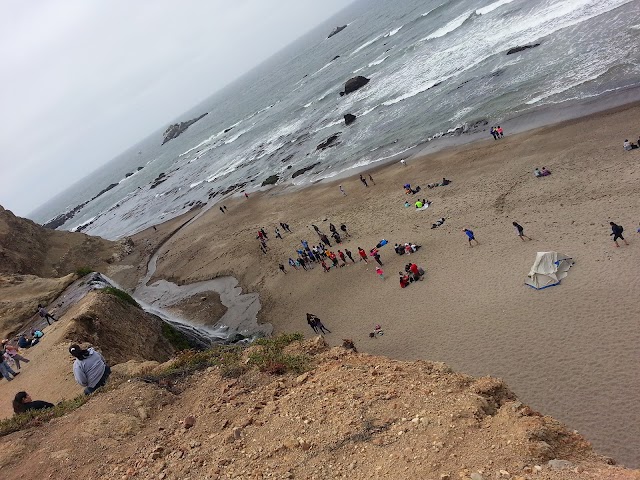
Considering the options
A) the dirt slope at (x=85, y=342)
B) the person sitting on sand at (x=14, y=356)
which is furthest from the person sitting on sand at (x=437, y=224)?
the person sitting on sand at (x=14, y=356)

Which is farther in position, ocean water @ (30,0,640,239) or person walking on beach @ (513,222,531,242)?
ocean water @ (30,0,640,239)

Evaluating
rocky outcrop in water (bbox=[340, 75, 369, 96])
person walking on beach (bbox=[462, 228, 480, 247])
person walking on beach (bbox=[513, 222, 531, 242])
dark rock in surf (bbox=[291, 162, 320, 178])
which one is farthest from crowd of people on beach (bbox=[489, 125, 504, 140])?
rocky outcrop in water (bbox=[340, 75, 369, 96])

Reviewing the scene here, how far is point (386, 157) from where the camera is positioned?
42.4 meters

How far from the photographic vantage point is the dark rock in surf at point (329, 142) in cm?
5444

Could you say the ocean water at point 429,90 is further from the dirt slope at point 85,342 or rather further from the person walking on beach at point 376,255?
the dirt slope at point 85,342

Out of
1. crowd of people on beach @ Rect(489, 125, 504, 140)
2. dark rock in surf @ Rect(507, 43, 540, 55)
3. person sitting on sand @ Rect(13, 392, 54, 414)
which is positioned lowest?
crowd of people on beach @ Rect(489, 125, 504, 140)

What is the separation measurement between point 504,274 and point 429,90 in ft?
126

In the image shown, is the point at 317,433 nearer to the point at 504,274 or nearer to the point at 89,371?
the point at 89,371

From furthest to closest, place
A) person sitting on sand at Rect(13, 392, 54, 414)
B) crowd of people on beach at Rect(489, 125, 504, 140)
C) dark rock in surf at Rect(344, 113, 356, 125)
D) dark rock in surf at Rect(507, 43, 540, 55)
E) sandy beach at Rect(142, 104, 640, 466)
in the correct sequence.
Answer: dark rock in surf at Rect(344, 113, 356, 125) → dark rock in surf at Rect(507, 43, 540, 55) → crowd of people on beach at Rect(489, 125, 504, 140) → sandy beach at Rect(142, 104, 640, 466) → person sitting on sand at Rect(13, 392, 54, 414)

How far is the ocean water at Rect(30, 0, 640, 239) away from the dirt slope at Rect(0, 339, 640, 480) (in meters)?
32.6

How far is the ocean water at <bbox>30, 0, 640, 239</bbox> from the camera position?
124 feet

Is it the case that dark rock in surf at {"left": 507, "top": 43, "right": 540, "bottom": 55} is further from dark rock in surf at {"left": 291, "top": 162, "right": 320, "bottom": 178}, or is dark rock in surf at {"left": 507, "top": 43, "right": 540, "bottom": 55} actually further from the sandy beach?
dark rock in surf at {"left": 291, "top": 162, "right": 320, "bottom": 178}

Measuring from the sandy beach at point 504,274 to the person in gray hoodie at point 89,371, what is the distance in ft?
35.4

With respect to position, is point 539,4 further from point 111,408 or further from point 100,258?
point 111,408
